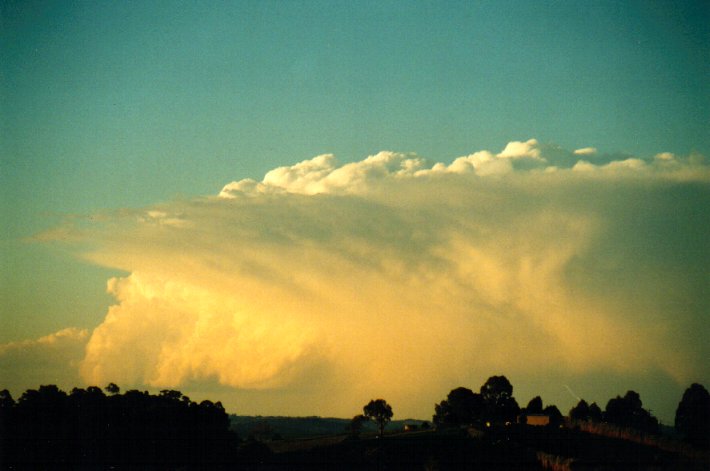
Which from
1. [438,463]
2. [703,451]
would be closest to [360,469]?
[438,463]

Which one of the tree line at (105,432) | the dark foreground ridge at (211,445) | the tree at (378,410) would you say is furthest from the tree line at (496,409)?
the tree line at (105,432)

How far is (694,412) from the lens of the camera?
177m

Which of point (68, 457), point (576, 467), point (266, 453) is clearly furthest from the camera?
point (266, 453)

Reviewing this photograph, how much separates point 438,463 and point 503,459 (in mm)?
10415

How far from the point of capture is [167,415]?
112312 millimetres

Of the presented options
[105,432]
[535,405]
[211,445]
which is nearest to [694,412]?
[535,405]

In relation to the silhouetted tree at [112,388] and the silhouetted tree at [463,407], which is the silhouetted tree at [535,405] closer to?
the silhouetted tree at [463,407]

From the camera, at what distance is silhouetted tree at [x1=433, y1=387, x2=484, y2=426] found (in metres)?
190

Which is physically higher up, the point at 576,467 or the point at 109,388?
the point at 109,388

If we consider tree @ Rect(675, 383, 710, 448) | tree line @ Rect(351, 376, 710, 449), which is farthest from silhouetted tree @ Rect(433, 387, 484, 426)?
tree @ Rect(675, 383, 710, 448)

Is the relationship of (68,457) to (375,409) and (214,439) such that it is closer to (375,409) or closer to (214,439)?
(214,439)

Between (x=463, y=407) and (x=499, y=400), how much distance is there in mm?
10801

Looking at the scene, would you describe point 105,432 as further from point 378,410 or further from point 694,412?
point 694,412

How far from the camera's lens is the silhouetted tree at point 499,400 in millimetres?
189625
